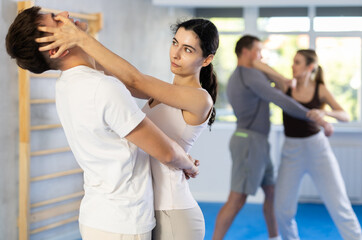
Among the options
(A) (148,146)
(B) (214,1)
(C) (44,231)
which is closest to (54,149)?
(C) (44,231)

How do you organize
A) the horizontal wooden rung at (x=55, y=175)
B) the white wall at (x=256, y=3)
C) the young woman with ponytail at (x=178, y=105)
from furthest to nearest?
the white wall at (x=256, y=3) → the horizontal wooden rung at (x=55, y=175) → the young woman with ponytail at (x=178, y=105)

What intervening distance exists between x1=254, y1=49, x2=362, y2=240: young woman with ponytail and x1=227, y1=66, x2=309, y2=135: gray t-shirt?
124 mm

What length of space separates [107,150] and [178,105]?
0.96 ft

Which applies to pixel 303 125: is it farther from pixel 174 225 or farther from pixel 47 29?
pixel 47 29

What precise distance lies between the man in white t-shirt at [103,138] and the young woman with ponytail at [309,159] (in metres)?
2.15

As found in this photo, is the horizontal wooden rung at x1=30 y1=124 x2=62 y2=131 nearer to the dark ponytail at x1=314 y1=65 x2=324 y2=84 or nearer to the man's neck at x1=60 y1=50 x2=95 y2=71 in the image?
the dark ponytail at x1=314 y1=65 x2=324 y2=84

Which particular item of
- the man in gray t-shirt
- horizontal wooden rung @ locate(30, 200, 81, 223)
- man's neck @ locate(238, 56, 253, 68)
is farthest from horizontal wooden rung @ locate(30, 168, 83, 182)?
man's neck @ locate(238, 56, 253, 68)

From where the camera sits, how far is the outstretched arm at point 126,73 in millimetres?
1477

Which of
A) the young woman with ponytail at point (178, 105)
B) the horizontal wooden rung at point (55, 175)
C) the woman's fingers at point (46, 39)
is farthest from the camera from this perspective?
the horizontal wooden rung at point (55, 175)

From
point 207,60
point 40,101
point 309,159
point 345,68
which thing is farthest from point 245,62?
point 345,68

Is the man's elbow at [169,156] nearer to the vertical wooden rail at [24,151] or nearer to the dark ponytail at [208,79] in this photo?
the dark ponytail at [208,79]

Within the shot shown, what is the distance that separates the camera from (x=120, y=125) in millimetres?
1455

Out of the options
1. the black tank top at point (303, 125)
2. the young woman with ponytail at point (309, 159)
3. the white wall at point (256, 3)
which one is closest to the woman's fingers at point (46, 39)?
the young woman with ponytail at point (309, 159)

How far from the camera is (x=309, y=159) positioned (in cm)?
363
